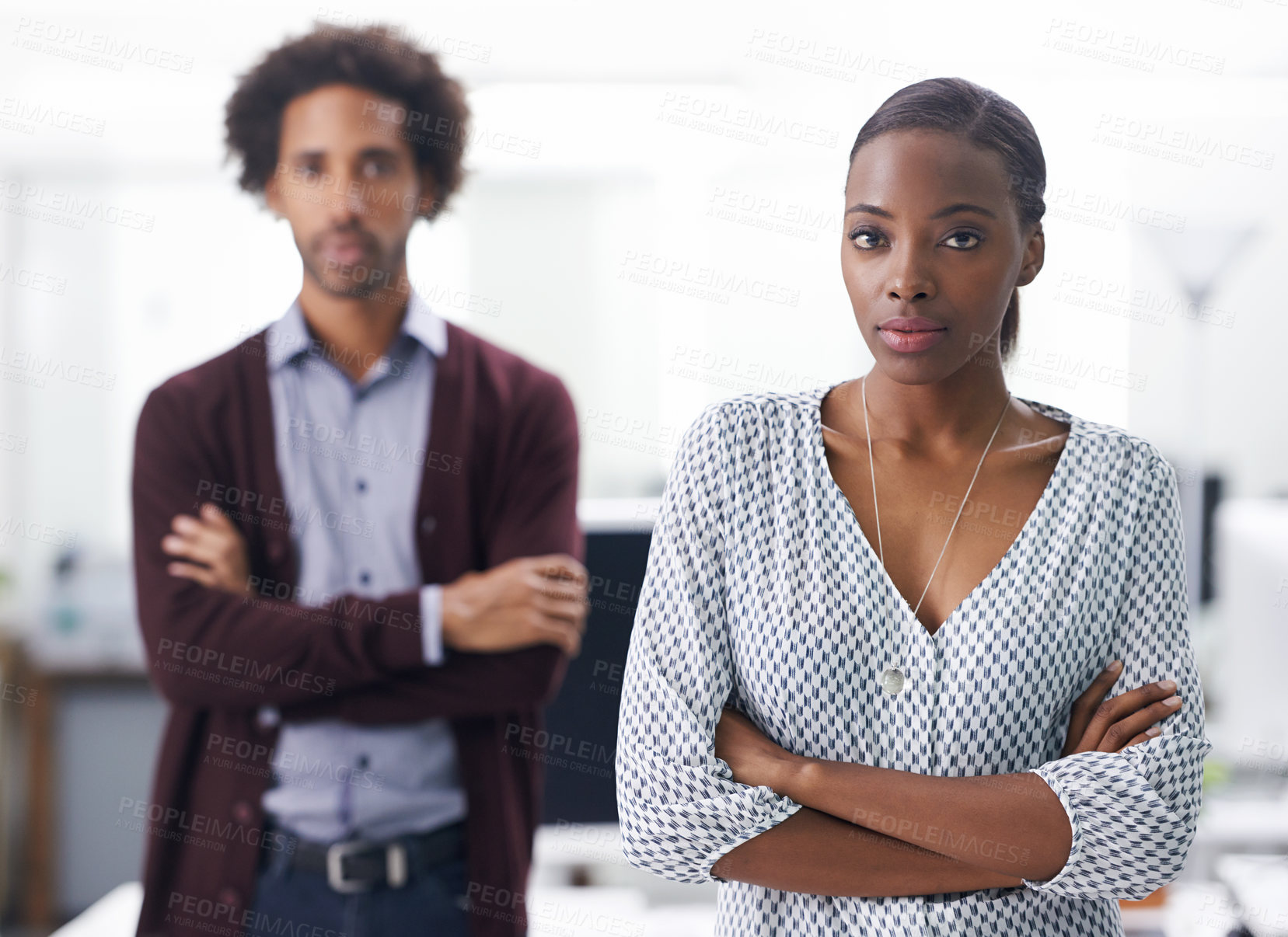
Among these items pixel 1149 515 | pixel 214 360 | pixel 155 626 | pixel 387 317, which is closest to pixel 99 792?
pixel 155 626

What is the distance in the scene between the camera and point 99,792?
2.81 metres

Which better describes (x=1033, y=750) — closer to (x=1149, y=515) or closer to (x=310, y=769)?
(x=1149, y=515)

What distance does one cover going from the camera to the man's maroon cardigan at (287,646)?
177 cm

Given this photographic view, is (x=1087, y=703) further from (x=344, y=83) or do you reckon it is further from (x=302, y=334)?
(x=344, y=83)

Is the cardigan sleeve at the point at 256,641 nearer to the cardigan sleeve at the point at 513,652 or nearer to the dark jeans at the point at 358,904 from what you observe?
the cardigan sleeve at the point at 513,652

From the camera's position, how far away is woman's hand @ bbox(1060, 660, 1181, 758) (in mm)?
1104

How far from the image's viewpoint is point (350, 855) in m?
1.78

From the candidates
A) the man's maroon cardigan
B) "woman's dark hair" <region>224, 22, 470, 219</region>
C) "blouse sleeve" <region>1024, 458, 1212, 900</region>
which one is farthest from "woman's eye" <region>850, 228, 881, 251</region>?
"woman's dark hair" <region>224, 22, 470, 219</region>

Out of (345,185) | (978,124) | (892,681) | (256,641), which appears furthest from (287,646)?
(978,124)

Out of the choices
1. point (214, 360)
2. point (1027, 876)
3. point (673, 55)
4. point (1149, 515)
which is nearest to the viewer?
point (1027, 876)

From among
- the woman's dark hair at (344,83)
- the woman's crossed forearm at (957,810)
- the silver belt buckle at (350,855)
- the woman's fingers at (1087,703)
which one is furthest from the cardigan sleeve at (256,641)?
the woman's fingers at (1087,703)

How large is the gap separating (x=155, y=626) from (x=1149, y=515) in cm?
150

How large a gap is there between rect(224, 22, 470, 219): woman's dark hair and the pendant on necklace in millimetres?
1306

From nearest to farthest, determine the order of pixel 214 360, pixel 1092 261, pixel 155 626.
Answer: pixel 155 626
pixel 214 360
pixel 1092 261
